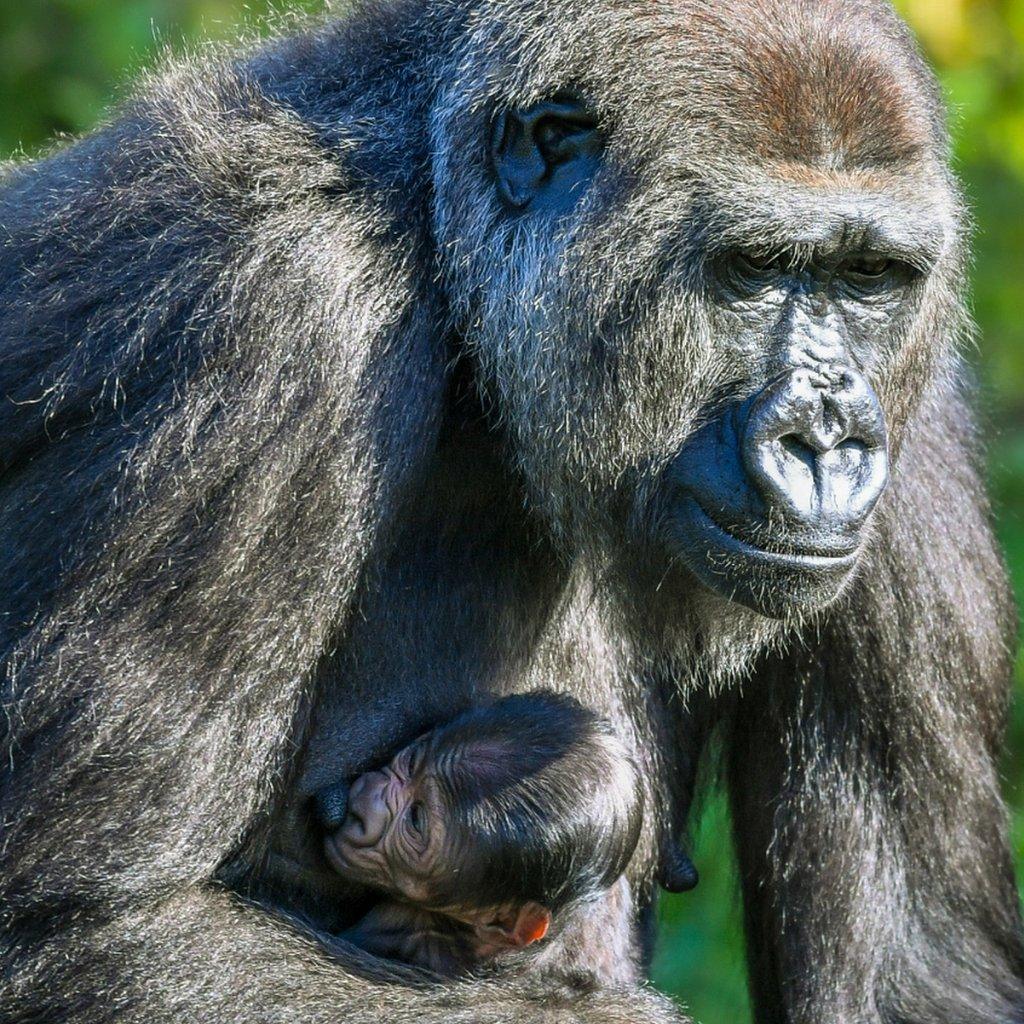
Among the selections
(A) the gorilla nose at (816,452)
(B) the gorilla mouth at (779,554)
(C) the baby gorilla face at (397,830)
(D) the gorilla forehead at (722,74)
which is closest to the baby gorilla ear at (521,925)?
(C) the baby gorilla face at (397,830)

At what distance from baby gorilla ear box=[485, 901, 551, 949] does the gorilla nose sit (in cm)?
129

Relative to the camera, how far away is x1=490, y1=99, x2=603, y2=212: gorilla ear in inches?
174

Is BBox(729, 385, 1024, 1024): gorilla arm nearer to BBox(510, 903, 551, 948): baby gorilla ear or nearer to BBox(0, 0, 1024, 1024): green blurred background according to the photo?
BBox(0, 0, 1024, 1024): green blurred background

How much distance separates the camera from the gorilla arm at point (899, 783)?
516 cm

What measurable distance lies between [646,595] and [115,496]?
1450mm

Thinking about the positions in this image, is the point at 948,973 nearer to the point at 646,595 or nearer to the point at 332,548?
the point at 646,595

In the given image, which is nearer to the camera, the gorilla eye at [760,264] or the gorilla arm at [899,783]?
the gorilla eye at [760,264]

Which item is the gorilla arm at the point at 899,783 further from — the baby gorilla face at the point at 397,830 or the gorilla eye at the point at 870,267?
the baby gorilla face at the point at 397,830

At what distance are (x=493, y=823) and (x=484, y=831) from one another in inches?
1.5

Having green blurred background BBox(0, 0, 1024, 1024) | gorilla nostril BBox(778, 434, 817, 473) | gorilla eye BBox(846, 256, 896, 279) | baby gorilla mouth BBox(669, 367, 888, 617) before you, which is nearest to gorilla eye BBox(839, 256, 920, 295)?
gorilla eye BBox(846, 256, 896, 279)

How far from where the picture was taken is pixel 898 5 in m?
9.73

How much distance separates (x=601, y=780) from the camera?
468 cm

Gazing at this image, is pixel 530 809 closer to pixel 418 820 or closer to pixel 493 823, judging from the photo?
pixel 493 823

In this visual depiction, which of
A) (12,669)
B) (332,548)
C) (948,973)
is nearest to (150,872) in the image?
(12,669)
